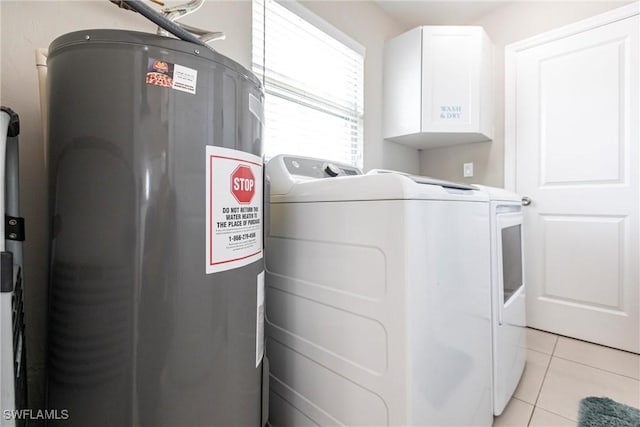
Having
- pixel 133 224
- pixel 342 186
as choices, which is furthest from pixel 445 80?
pixel 133 224

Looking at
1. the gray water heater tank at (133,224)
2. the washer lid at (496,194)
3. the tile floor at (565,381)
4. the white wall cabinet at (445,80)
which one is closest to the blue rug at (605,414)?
the tile floor at (565,381)

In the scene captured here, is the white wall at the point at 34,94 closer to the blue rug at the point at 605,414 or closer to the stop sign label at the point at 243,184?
the stop sign label at the point at 243,184

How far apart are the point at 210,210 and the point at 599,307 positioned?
2.67 metres

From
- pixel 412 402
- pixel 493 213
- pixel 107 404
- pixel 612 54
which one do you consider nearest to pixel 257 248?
pixel 107 404

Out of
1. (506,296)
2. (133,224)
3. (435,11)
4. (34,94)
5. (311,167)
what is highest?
(435,11)

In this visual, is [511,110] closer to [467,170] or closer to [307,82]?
[467,170]

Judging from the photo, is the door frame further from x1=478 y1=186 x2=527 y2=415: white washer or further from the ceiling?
x1=478 y1=186 x2=527 y2=415: white washer

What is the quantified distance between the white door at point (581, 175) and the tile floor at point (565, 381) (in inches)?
8.4

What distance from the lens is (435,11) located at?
7.76 ft

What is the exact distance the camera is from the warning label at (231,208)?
629 millimetres

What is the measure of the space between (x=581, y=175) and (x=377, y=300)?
7.12 ft

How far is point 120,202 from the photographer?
0.56 m

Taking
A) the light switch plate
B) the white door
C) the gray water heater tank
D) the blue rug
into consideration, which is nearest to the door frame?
the white door

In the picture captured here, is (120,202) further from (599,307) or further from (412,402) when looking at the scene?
(599,307)
